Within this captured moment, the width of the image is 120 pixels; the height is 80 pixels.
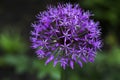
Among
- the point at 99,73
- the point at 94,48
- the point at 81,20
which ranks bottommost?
the point at 99,73

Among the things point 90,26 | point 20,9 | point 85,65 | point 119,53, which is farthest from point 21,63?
point 20,9

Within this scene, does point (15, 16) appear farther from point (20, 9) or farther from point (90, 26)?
point (90, 26)

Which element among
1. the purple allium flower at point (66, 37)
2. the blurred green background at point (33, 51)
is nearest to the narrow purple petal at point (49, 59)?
the purple allium flower at point (66, 37)

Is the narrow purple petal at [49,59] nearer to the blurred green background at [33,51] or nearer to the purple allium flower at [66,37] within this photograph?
the purple allium flower at [66,37]

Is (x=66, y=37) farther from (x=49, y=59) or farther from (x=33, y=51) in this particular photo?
(x=33, y=51)

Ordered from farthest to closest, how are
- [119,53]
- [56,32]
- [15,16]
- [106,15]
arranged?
[15,16]
[106,15]
[119,53]
[56,32]

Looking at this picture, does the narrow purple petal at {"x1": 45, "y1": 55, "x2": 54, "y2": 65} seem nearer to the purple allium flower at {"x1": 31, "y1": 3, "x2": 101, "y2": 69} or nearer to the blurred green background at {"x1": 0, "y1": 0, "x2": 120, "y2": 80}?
the purple allium flower at {"x1": 31, "y1": 3, "x2": 101, "y2": 69}

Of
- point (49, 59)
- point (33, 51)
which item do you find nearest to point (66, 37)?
point (49, 59)
